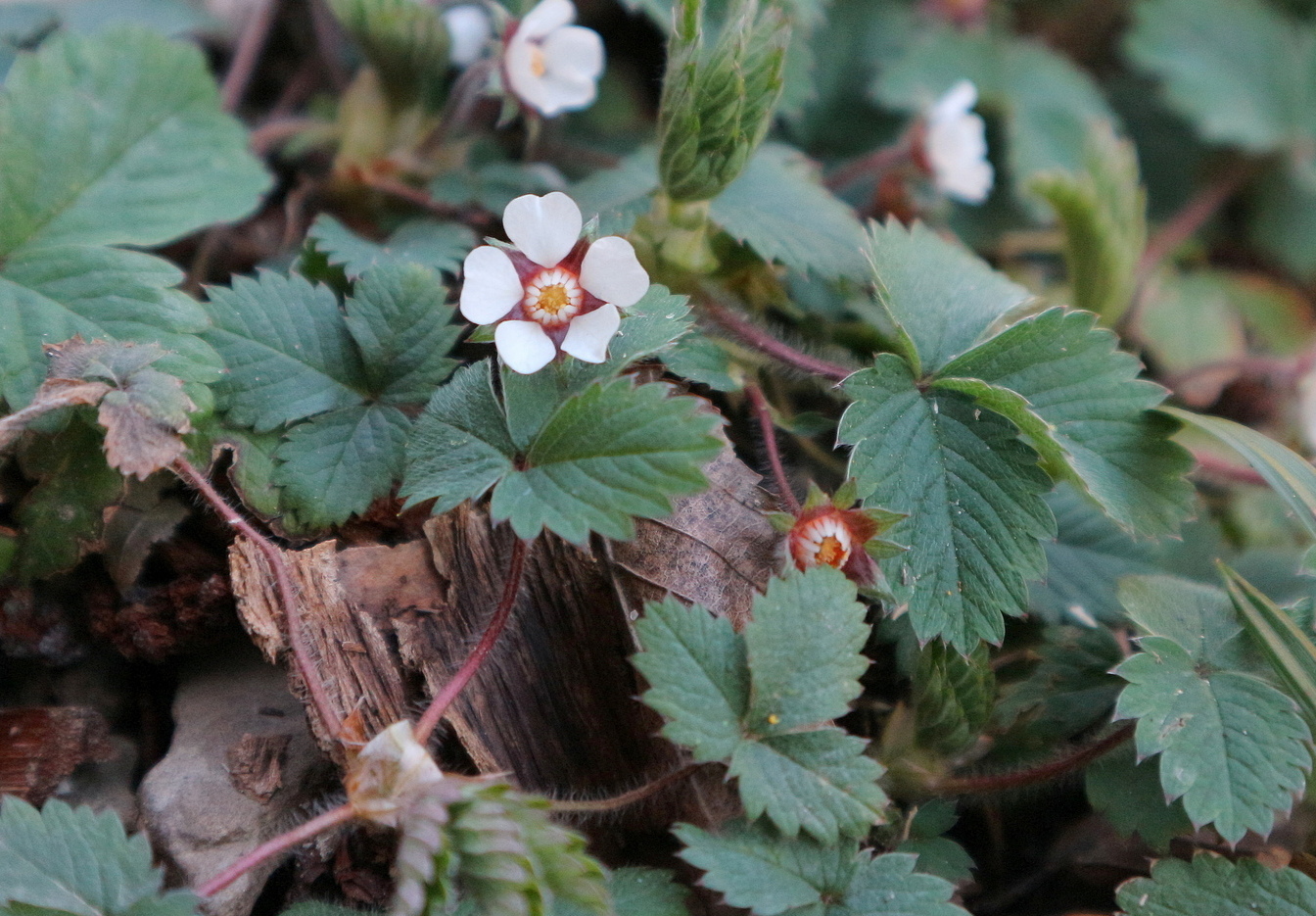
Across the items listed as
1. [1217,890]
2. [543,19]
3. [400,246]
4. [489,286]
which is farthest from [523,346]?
[1217,890]

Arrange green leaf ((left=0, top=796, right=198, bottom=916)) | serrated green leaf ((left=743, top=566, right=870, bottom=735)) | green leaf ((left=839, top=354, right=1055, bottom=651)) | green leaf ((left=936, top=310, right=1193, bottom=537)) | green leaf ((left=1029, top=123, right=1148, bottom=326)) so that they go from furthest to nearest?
green leaf ((left=1029, top=123, right=1148, bottom=326)) → green leaf ((left=936, top=310, right=1193, bottom=537)) → green leaf ((left=839, top=354, right=1055, bottom=651)) → serrated green leaf ((left=743, top=566, right=870, bottom=735)) → green leaf ((left=0, top=796, right=198, bottom=916))

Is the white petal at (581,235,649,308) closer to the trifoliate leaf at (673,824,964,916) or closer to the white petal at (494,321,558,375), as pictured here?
the white petal at (494,321,558,375)

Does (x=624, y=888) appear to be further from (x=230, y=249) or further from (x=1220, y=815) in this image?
(x=230, y=249)

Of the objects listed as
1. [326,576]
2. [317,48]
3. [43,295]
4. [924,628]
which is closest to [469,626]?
[326,576]

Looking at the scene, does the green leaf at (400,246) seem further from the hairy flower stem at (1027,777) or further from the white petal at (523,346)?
the hairy flower stem at (1027,777)

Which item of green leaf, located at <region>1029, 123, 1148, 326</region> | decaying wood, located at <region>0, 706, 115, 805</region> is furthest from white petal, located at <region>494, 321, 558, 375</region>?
green leaf, located at <region>1029, 123, 1148, 326</region>

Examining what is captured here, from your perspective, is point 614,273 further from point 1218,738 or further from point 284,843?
point 1218,738
